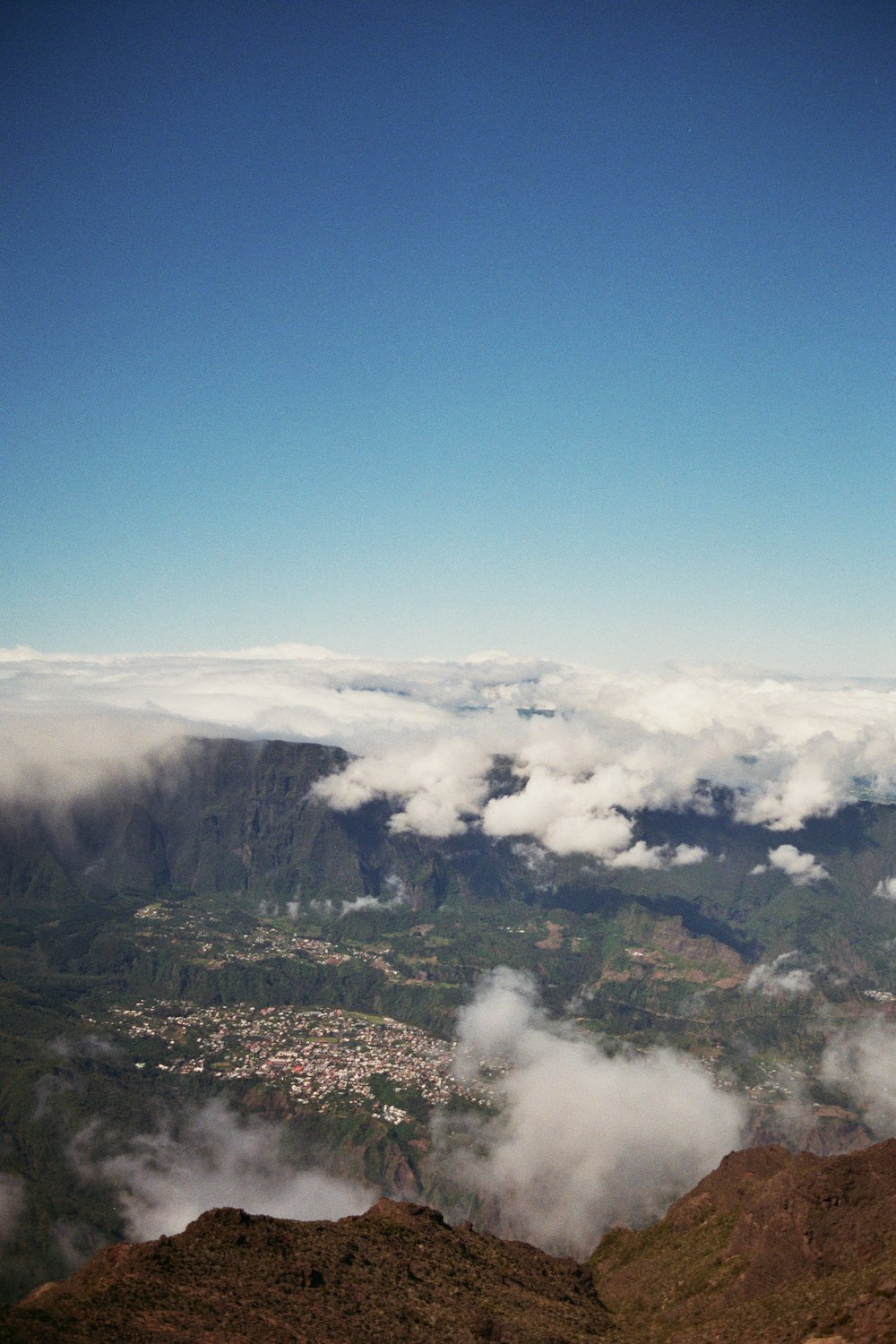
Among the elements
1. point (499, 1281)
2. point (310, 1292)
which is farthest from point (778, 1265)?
point (310, 1292)

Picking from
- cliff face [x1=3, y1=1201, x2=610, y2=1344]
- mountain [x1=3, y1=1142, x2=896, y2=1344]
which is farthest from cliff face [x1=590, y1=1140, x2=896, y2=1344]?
cliff face [x1=3, y1=1201, x2=610, y2=1344]

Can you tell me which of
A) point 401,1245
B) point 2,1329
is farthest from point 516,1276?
point 2,1329

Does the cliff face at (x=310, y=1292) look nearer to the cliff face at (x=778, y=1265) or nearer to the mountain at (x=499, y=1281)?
the mountain at (x=499, y=1281)

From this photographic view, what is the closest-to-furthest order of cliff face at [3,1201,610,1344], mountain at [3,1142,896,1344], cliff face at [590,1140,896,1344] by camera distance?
cliff face at [3,1201,610,1344], mountain at [3,1142,896,1344], cliff face at [590,1140,896,1344]

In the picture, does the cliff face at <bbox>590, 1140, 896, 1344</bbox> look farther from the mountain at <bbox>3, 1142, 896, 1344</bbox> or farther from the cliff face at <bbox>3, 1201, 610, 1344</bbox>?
the cliff face at <bbox>3, 1201, 610, 1344</bbox>

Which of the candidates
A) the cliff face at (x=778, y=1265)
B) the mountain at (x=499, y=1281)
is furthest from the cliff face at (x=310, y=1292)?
the cliff face at (x=778, y=1265)

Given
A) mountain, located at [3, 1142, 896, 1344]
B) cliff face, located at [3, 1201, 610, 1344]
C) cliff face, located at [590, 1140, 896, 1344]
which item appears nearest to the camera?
cliff face, located at [3, 1201, 610, 1344]
